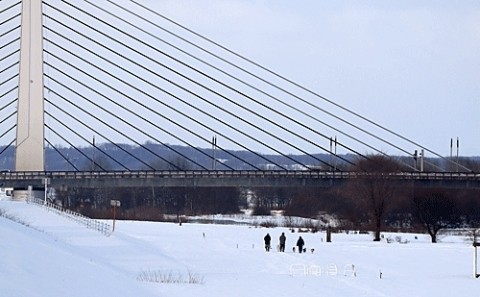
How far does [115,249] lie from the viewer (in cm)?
3145

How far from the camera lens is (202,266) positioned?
98.3 feet

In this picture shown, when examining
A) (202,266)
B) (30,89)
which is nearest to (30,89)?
(30,89)

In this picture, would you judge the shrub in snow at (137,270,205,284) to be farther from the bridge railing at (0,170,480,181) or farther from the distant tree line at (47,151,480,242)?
the bridge railing at (0,170,480,181)

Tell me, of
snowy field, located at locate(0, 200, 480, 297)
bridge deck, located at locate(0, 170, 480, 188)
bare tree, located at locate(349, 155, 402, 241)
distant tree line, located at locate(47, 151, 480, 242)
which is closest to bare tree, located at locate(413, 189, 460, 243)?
distant tree line, located at locate(47, 151, 480, 242)

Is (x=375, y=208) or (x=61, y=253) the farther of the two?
(x=375, y=208)

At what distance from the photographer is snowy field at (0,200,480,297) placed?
16975mm

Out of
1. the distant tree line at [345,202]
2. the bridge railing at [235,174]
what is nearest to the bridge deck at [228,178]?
the bridge railing at [235,174]

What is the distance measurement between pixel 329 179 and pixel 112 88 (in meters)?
19.7

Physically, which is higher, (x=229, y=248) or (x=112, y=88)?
(x=112, y=88)

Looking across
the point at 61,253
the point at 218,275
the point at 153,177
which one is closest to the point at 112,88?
the point at 153,177

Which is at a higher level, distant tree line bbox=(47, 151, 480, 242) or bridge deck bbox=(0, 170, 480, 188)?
bridge deck bbox=(0, 170, 480, 188)

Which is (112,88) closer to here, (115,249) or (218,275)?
(115,249)

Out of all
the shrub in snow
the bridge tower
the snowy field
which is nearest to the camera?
the snowy field

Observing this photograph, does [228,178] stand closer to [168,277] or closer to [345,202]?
[345,202]
